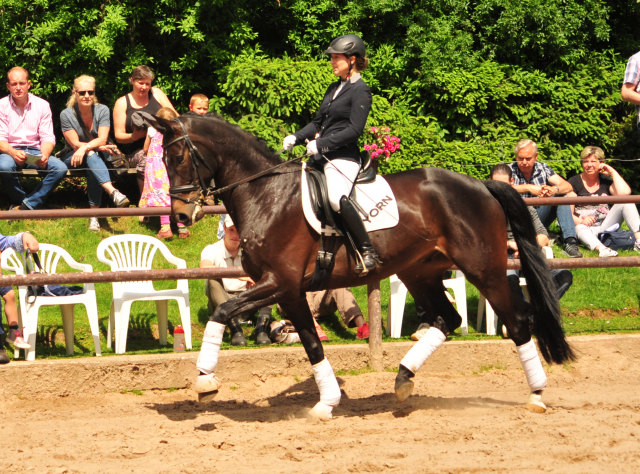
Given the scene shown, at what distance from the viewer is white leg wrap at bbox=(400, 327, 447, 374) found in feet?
19.7

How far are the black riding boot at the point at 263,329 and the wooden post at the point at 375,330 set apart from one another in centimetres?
109

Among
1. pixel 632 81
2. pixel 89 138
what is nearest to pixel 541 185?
pixel 632 81

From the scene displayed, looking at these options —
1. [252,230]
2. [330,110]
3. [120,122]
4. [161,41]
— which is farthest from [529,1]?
[252,230]

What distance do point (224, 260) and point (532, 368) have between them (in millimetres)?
3340

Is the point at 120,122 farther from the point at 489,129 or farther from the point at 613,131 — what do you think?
the point at 613,131

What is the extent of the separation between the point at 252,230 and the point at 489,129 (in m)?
7.03

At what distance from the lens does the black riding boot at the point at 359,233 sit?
18.4 feet

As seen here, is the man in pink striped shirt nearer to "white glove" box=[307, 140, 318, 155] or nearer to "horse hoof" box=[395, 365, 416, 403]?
"white glove" box=[307, 140, 318, 155]

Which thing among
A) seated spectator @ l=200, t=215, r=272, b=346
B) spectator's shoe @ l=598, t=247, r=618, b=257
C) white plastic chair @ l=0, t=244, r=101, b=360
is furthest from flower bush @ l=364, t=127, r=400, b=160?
white plastic chair @ l=0, t=244, r=101, b=360

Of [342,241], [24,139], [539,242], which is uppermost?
[24,139]

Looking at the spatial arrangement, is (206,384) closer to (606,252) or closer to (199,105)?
(199,105)

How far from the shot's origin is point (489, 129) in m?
11.8

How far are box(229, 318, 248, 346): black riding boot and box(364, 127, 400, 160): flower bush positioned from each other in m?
4.05

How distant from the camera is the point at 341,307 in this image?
8.01 m
